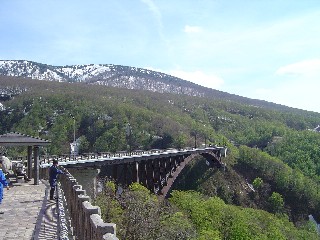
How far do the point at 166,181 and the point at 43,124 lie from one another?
50910 mm

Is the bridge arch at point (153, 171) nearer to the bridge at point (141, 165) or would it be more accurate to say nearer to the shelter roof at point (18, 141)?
the bridge at point (141, 165)

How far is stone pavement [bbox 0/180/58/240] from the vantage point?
31.2ft

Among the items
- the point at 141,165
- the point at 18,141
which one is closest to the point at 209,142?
the point at 141,165

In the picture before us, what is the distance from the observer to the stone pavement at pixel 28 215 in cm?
952

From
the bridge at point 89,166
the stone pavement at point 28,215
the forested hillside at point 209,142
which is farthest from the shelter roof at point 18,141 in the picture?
the forested hillside at point 209,142

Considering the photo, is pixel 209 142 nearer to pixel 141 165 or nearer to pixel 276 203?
pixel 276 203

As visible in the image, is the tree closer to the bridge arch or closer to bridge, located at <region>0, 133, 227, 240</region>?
bridge, located at <region>0, 133, 227, 240</region>

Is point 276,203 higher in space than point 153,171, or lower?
lower

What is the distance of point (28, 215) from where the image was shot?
38.2 ft

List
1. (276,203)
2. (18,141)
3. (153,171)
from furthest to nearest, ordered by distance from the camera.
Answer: (276,203) < (153,171) < (18,141)

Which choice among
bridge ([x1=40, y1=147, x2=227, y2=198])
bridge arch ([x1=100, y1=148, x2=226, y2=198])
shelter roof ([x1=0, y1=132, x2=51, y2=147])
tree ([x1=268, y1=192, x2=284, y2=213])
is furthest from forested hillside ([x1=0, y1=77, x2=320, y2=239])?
shelter roof ([x1=0, y1=132, x2=51, y2=147])

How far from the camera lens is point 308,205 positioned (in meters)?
76.1

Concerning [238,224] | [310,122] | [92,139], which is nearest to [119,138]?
[92,139]

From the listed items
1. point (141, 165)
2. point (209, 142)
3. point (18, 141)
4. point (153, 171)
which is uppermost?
point (18, 141)
